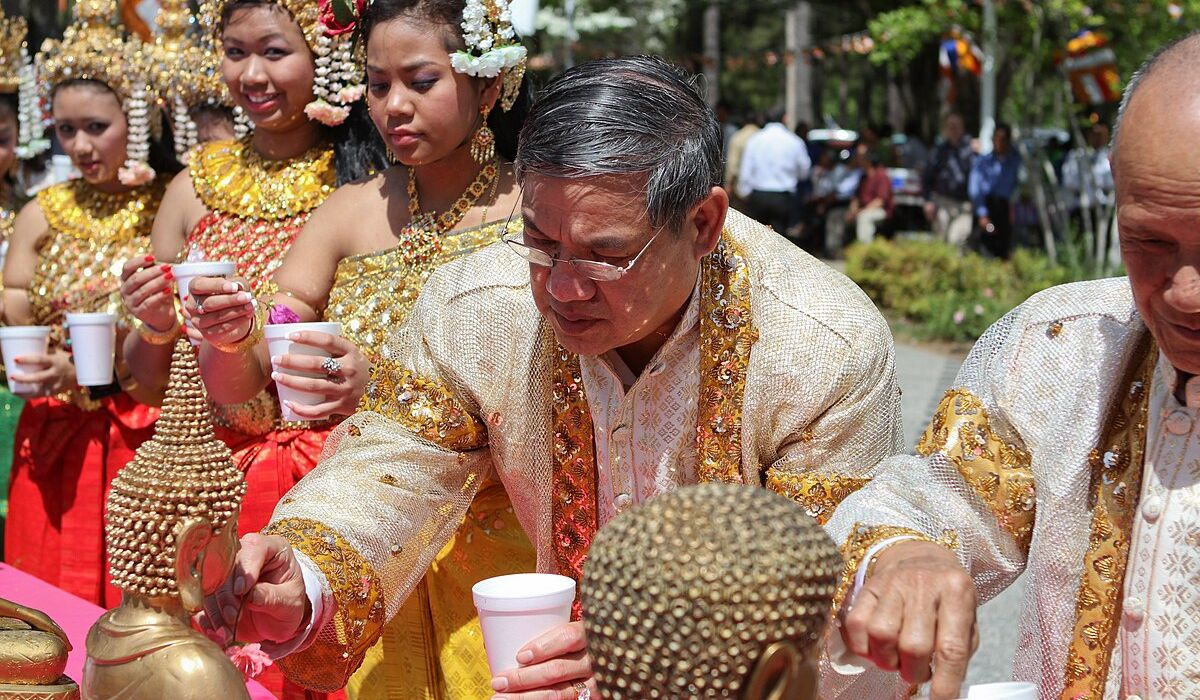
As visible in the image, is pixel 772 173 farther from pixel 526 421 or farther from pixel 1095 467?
pixel 1095 467

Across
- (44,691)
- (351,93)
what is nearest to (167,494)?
(44,691)

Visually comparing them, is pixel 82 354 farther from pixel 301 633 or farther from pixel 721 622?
pixel 721 622

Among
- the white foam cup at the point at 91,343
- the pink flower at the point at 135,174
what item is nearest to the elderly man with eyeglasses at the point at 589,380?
the white foam cup at the point at 91,343

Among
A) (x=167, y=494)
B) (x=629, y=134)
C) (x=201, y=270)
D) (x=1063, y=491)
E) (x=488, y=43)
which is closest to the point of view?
(x=167, y=494)

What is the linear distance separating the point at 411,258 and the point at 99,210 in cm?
198

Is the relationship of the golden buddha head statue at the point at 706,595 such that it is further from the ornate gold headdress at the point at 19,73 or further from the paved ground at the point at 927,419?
the ornate gold headdress at the point at 19,73

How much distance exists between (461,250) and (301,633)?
1.16 m

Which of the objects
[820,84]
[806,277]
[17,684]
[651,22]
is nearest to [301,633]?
[17,684]

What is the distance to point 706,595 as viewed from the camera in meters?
1.14

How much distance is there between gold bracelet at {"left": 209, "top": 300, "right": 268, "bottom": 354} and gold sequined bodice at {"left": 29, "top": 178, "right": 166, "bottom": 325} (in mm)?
1608

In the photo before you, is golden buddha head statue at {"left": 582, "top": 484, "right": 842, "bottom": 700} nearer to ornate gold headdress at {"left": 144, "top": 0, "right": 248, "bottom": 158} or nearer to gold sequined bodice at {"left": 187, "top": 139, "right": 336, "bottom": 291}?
gold sequined bodice at {"left": 187, "top": 139, "right": 336, "bottom": 291}

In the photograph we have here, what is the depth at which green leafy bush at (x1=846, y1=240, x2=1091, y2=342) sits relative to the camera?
10828mm

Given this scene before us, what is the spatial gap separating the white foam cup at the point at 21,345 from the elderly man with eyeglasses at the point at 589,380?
1857 millimetres

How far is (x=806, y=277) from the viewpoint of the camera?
89.1 inches
